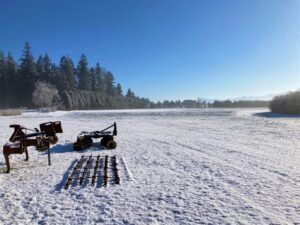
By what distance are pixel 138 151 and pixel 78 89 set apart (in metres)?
98.7

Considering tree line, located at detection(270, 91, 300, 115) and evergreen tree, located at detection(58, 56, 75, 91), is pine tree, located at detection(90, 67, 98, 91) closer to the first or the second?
evergreen tree, located at detection(58, 56, 75, 91)

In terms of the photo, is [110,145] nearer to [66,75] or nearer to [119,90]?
[66,75]

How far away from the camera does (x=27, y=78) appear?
92812 millimetres

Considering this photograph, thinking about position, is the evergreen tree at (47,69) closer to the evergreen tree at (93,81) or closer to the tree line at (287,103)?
the evergreen tree at (93,81)

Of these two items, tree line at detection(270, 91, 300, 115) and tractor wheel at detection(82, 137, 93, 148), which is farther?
tree line at detection(270, 91, 300, 115)

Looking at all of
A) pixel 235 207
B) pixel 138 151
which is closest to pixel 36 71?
pixel 138 151

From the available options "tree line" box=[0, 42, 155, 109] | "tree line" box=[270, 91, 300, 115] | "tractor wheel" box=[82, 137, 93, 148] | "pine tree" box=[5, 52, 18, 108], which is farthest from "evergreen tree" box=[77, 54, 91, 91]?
"tractor wheel" box=[82, 137, 93, 148]

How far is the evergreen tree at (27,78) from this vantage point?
304ft

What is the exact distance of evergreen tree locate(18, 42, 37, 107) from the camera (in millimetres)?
92625

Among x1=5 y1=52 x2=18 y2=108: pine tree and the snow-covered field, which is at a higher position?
x1=5 y1=52 x2=18 y2=108: pine tree

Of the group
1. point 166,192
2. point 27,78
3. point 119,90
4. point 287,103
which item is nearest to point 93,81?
point 119,90

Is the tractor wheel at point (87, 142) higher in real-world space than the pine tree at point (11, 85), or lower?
lower

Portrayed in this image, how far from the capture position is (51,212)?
17.1 feet

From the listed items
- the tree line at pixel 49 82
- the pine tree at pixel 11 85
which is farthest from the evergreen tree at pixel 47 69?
the pine tree at pixel 11 85
